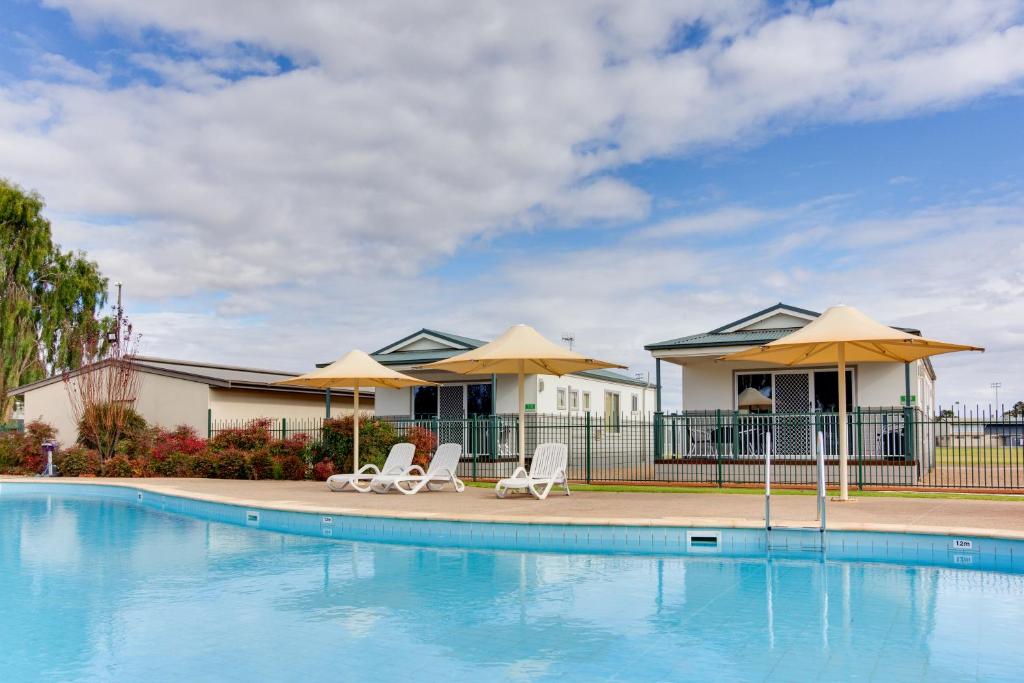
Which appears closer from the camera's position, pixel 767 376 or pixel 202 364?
pixel 767 376

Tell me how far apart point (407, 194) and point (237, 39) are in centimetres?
547

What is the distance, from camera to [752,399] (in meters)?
21.2

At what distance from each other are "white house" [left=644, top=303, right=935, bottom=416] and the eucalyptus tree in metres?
24.1

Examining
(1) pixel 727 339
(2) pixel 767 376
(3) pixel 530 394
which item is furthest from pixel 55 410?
(2) pixel 767 376

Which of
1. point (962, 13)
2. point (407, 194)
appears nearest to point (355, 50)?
point (407, 194)

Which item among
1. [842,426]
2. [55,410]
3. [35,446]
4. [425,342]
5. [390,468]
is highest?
[425,342]

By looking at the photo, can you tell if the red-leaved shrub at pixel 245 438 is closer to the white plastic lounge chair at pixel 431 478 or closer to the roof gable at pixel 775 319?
the white plastic lounge chair at pixel 431 478

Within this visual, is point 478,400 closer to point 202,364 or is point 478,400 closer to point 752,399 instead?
point 752,399

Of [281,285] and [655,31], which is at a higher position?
[655,31]

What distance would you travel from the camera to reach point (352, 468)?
65.1 ft

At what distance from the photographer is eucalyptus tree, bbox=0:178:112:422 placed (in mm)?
32844

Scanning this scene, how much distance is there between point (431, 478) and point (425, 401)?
Answer: 8.95 meters

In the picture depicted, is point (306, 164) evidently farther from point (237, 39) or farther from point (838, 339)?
point (838, 339)

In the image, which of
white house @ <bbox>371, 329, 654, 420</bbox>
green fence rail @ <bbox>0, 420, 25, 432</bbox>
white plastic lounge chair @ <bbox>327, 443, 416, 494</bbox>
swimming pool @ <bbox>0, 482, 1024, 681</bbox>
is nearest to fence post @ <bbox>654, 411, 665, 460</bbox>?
white house @ <bbox>371, 329, 654, 420</bbox>
